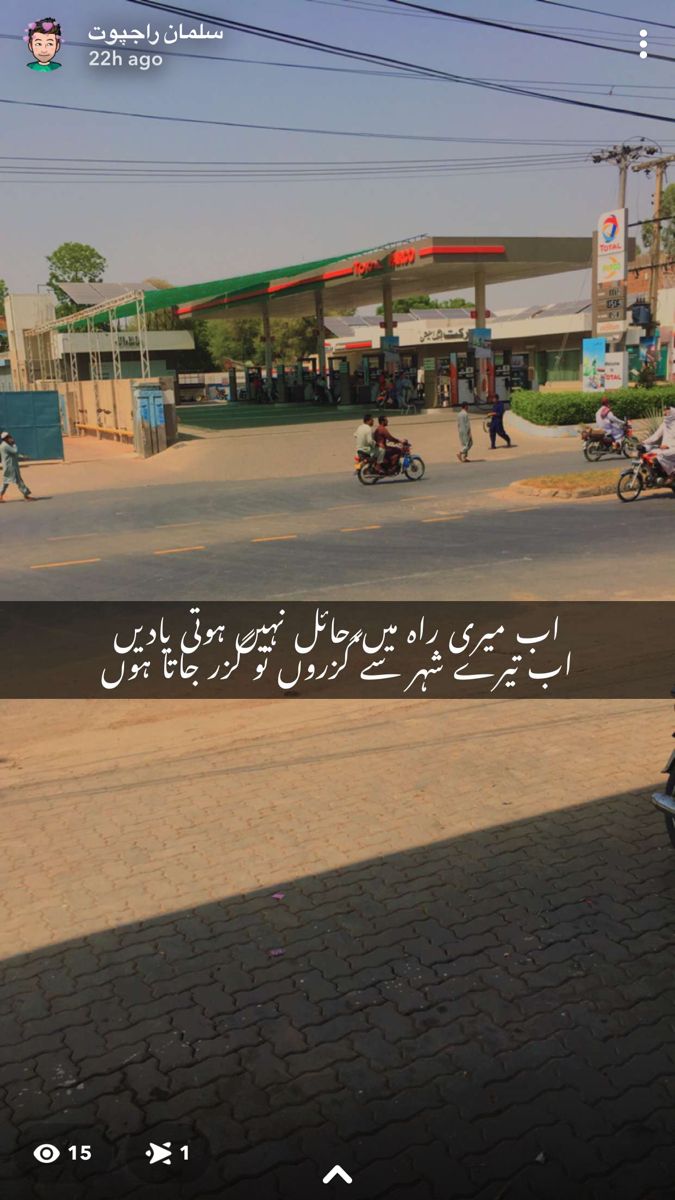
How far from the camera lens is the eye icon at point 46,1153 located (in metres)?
3.16

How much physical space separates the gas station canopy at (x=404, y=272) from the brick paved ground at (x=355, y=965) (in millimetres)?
30559

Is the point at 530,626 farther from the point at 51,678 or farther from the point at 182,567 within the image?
the point at 182,567

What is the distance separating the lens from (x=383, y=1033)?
146 inches

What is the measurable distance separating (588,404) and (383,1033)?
1135 inches

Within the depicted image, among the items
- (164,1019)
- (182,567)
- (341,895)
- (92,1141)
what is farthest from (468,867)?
(182,567)

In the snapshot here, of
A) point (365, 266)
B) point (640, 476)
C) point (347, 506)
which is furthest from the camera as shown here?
point (365, 266)

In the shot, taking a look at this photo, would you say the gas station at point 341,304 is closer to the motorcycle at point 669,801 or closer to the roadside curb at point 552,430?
the roadside curb at point 552,430

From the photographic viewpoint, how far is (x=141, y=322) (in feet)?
107

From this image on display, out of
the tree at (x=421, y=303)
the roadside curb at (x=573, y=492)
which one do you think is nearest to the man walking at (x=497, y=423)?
the roadside curb at (x=573, y=492)

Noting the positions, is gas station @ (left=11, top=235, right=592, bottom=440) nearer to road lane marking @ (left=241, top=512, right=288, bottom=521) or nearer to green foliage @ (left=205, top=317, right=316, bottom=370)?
road lane marking @ (left=241, top=512, right=288, bottom=521)

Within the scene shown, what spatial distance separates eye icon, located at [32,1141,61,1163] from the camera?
3.16 meters

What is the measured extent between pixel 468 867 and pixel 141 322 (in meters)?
30.3

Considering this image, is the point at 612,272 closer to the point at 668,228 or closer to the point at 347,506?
the point at 347,506

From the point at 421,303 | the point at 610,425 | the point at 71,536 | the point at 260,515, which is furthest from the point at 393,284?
the point at 421,303
